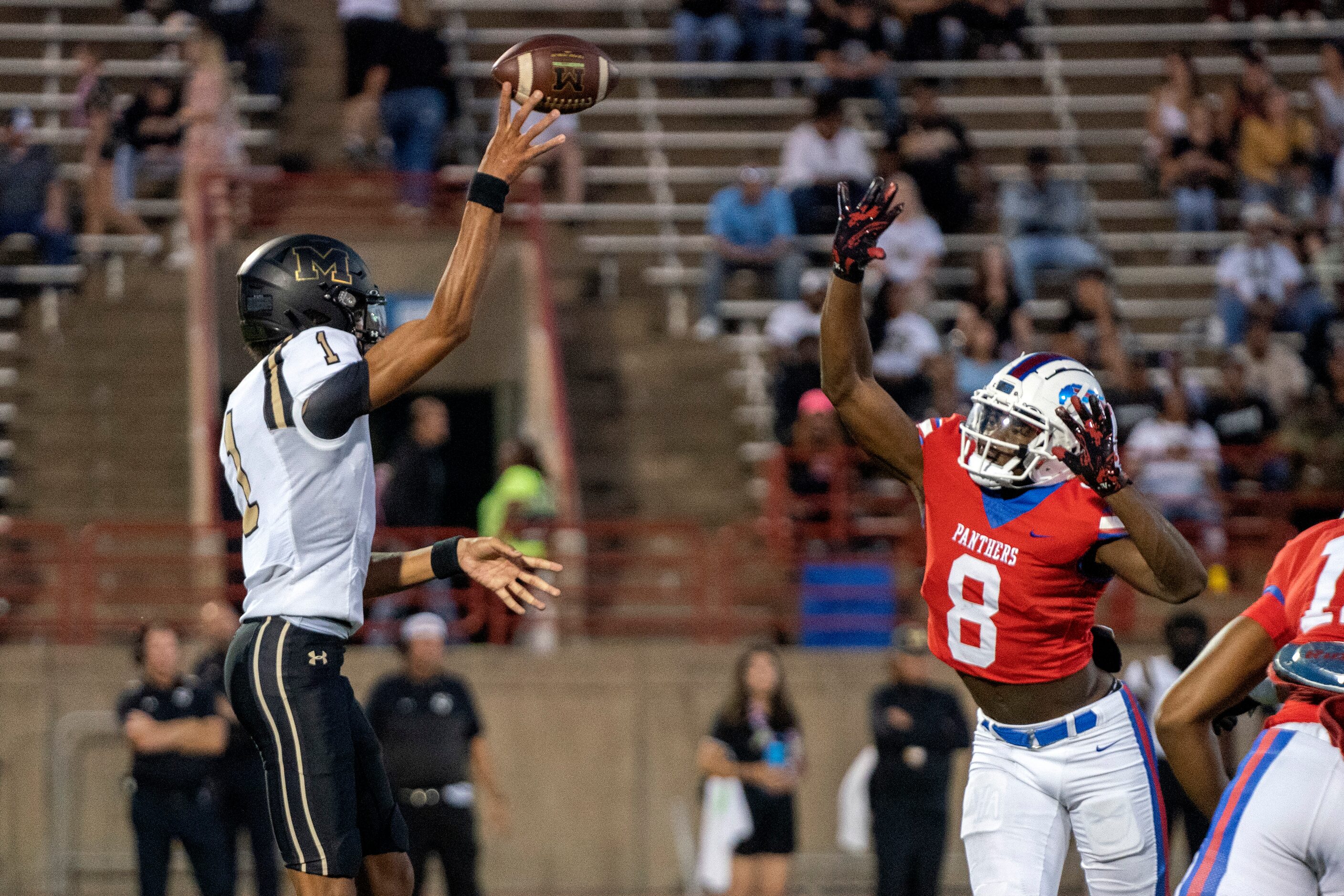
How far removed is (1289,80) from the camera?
60.8 feet

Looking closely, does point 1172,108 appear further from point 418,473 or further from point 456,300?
point 456,300

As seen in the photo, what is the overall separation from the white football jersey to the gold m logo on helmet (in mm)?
191

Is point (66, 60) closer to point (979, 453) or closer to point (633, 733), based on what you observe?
point (633, 733)

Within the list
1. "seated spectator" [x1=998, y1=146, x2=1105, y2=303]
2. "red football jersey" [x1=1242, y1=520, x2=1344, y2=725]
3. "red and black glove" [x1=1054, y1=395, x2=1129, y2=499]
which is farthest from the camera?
"seated spectator" [x1=998, y1=146, x2=1105, y2=303]

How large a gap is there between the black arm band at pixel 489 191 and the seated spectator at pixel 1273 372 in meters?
10.2

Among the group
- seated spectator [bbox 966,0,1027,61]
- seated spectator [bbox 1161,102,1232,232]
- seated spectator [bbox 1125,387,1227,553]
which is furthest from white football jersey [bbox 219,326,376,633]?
seated spectator [bbox 966,0,1027,61]

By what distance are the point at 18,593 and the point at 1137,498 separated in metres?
9.64

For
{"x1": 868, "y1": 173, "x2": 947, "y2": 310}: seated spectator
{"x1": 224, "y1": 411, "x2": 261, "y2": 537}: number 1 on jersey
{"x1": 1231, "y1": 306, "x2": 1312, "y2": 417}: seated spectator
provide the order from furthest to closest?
{"x1": 868, "y1": 173, "x2": 947, "y2": 310}: seated spectator
{"x1": 1231, "y1": 306, "x2": 1312, "y2": 417}: seated spectator
{"x1": 224, "y1": 411, "x2": 261, "y2": 537}: number 1 on jersey

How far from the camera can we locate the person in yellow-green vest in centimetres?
1236

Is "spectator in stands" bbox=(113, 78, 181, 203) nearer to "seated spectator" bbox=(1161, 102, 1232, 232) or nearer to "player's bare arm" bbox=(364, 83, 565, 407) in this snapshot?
"seated spectator" bbox=(1161, 102, 1232, 232)

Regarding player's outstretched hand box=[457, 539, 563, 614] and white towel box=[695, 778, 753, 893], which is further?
white towel box=[695, 778, 753, 893]

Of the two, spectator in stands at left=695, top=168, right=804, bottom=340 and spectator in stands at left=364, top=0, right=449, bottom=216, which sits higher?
spectator in stands at left=364, top=0, right=449, bottom=216

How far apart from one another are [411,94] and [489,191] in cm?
1078

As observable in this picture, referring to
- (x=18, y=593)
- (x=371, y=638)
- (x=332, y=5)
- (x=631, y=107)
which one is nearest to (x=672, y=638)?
(x=371, y=638)
